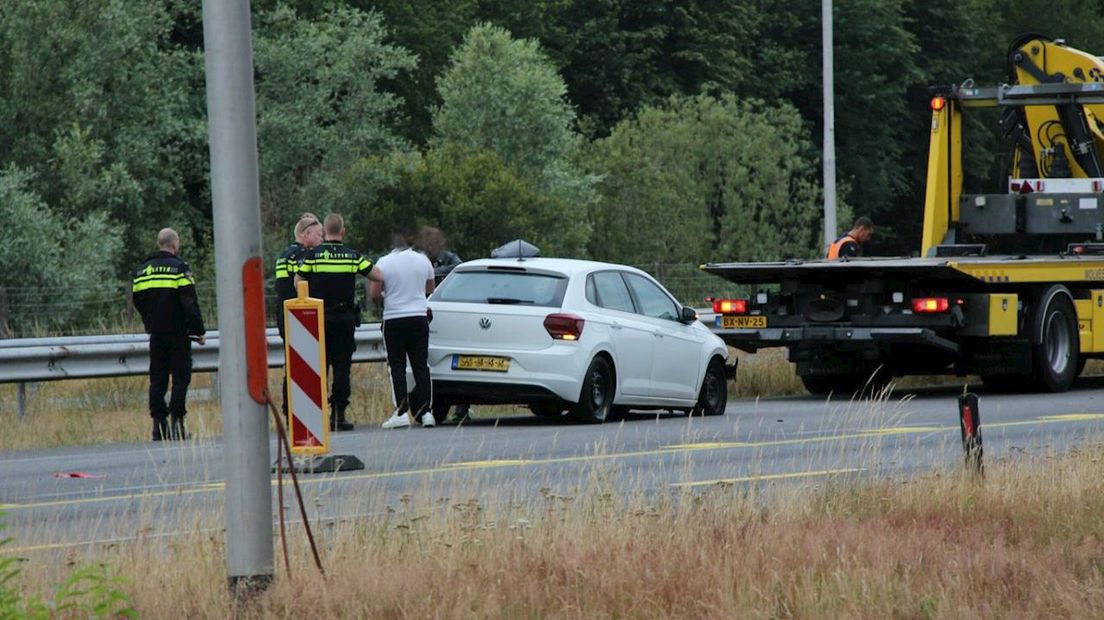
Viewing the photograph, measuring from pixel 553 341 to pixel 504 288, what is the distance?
2.44 ft

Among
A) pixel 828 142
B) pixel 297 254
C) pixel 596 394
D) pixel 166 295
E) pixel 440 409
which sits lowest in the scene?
pixel 440 409

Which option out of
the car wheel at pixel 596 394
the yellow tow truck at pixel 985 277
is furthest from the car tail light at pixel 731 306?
the car wheel at pixel 596 394

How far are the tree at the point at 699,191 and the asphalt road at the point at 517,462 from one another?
35255 millimetres

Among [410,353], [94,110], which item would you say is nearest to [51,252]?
[94,110]

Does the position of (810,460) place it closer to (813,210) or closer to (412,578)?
(412,578)

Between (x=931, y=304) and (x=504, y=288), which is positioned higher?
(x=504, y=288)

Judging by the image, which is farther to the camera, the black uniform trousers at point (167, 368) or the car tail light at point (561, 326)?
the car tail light at point (561, 326)

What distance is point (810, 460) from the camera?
1366 centimetres

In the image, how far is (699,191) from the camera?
58625 millimetres

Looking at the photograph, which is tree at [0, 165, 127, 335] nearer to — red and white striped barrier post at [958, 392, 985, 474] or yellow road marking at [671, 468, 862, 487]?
yellow road marking at [671, 468, 862, 487]

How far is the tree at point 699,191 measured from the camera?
55938mm

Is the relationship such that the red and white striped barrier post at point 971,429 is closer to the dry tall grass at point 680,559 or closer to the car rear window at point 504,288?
the dry tall grass at point 680,559

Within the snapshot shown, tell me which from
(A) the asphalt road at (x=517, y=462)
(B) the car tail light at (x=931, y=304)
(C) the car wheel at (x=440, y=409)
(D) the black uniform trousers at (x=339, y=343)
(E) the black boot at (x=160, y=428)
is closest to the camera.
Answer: (A) the asphalt road at (x=517, y=462)

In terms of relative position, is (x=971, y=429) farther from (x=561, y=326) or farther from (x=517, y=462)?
(x=561, y=326)
